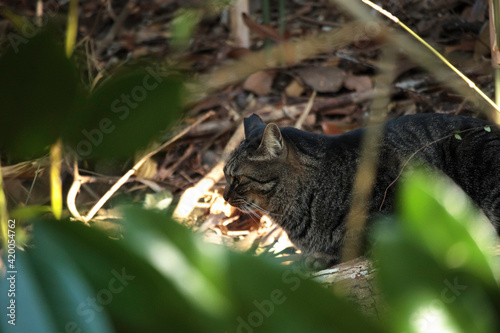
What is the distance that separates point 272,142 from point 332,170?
367 mm

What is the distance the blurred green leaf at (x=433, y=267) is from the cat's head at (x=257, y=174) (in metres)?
2.72

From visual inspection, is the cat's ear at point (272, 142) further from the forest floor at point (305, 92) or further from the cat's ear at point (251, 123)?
the forest floor at point (305, 92)

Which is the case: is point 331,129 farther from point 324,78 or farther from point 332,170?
point 332,170

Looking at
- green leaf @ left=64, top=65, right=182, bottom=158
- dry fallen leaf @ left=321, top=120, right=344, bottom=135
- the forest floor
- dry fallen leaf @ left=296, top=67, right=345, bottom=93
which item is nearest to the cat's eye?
the forest floor

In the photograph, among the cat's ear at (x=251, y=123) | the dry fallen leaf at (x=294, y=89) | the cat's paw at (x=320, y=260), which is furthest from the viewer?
the dry fallen leaf at (x=294, y=89)

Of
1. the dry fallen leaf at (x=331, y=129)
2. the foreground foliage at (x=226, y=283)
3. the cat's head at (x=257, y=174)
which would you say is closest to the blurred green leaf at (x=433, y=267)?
the foreground foliage at (x=226, y=283)

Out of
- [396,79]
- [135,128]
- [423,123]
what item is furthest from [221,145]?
[135,128]

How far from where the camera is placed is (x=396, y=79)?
4926mm

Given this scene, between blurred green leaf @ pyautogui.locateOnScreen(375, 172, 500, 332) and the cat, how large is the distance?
7.81ft

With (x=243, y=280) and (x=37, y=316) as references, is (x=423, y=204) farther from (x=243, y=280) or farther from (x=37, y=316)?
(x=37, y=316)

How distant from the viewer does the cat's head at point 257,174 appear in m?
3.29

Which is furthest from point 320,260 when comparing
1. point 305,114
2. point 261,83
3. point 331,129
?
point 261,83

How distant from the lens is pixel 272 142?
10.6 ft

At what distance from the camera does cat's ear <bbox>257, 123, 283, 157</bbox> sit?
3.13 metres
